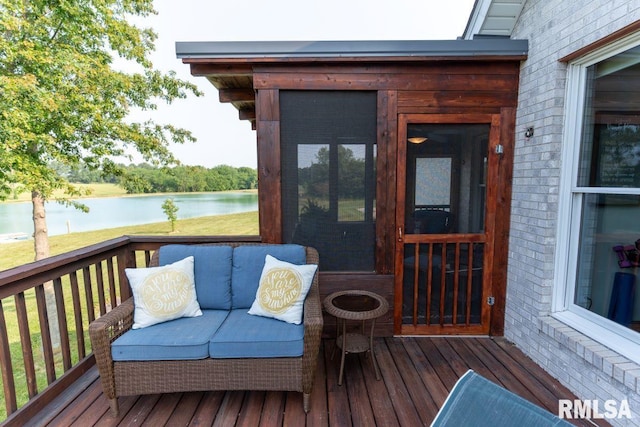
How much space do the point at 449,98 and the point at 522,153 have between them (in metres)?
0.80

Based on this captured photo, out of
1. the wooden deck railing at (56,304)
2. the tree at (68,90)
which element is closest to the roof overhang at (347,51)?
the wooden deck railing at (56,304)

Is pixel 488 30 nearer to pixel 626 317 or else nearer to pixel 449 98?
pixel 449 98

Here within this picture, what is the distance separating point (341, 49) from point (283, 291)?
2.01 meters

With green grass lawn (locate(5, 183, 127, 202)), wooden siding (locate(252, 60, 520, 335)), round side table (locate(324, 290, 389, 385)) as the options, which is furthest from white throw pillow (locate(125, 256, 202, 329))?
green grass lawn (locate(5, 183, 127, 202))

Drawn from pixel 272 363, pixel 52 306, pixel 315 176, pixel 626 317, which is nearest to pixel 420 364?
pixel 272 363

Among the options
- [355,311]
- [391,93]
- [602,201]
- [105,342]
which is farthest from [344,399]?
[391,93]

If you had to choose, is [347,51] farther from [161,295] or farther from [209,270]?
[161,295]

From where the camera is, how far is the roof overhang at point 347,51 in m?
2.45

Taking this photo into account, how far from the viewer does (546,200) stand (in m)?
2.32

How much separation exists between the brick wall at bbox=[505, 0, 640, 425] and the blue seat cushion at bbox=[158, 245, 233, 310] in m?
2.50

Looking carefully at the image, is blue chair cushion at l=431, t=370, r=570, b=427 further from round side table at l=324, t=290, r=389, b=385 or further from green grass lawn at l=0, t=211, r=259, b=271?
green grass lawn at l=0, t=211, r=259, b=271

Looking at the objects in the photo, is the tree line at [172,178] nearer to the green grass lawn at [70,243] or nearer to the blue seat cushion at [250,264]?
the green grass lawn at [70,243]

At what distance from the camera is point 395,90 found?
103 inches
